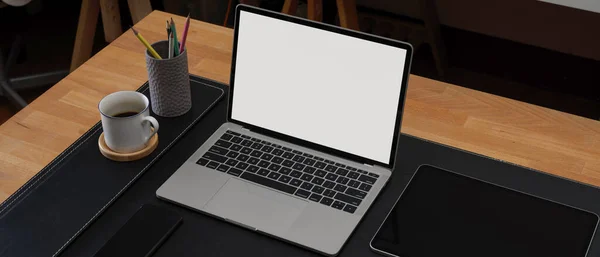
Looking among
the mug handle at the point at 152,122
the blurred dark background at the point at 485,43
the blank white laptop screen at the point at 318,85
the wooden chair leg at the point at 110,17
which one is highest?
the blank white laptop screen at the point at 318,85

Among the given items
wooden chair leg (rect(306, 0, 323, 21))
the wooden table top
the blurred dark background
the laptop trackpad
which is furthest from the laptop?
the blurred dark background

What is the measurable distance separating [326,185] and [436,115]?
306 mm

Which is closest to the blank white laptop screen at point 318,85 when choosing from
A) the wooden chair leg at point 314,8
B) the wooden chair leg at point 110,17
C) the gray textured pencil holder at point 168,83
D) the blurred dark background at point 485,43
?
the gray textured pencil holder at point 168,83

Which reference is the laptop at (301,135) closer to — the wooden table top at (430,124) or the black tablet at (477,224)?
the black tablet at (477,224)

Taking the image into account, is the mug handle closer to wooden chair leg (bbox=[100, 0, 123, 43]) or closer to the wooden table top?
the wooden table top

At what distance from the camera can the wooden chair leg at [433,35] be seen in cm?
277

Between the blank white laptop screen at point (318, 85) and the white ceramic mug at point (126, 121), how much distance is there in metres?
0.15

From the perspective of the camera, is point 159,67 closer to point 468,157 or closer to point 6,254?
point 6,254

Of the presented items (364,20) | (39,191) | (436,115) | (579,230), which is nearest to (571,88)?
(364,20)

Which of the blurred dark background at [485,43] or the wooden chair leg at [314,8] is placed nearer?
the wooden chair leg at [314,8]

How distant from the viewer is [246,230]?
3.48 feet

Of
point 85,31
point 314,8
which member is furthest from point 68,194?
point 314,8

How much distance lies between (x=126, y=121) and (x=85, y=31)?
1119mm

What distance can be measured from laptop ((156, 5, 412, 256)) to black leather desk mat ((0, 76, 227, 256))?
0.25ft
